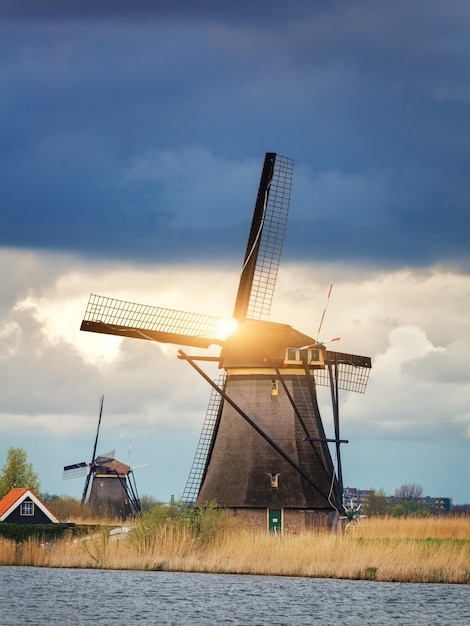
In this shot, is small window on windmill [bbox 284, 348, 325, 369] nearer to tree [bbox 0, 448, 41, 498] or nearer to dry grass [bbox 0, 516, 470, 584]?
dry grass [bbox 0, 516, 470, 584]

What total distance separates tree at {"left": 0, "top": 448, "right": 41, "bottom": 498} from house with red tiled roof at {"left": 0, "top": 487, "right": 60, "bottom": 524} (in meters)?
10.3

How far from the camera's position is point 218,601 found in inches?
862

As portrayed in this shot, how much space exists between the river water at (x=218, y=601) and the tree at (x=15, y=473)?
82.7ft

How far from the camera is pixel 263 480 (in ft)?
100

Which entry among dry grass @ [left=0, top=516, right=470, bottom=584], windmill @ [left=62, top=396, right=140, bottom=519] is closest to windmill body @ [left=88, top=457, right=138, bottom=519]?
windmill @ [left=62, top=396, right=140, bottom=519]

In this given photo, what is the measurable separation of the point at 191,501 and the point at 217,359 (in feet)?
13.4

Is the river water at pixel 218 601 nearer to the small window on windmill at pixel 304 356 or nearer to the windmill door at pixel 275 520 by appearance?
the windmill door at pixel 275 520

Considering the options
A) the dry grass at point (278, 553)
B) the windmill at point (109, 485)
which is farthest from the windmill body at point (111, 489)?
the dry grass at point (278, 553)

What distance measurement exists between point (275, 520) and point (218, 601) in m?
8.71

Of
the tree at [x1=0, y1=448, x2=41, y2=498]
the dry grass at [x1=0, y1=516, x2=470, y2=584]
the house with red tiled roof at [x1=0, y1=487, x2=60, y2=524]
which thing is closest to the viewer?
the dry grass at [x1=0, y1=516, x2=470, y2=584]

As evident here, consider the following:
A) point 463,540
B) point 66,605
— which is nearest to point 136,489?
point 463,540

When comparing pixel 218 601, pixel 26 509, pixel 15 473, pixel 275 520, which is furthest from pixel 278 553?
pixel 15 473

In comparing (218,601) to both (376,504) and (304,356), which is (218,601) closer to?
(304,356)

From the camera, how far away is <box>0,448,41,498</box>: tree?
5156cm
